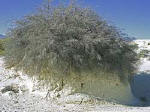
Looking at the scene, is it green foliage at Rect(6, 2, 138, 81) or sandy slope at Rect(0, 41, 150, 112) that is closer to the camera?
sandy slope at Rect(0, 41, 150, 112)

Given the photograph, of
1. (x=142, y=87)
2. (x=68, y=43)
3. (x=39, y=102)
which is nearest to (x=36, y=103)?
(x=39, y=102)

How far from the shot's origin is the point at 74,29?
356 inches

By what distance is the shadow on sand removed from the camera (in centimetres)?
1107

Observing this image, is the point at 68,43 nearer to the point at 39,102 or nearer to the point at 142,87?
the point at 39,102

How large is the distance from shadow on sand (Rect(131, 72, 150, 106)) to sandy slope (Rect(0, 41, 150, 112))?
2677 mm

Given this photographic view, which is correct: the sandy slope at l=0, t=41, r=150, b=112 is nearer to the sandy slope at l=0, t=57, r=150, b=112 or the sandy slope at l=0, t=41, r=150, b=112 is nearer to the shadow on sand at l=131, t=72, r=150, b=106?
the sandy slope at l=0, t=57, r=150, b=112

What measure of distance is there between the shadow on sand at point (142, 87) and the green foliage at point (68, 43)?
1615 mm

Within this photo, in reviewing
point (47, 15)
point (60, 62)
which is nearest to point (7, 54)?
point (47, 15)

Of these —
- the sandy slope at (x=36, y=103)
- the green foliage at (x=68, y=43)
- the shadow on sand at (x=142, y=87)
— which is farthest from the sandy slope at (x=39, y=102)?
the shadow on sand at (x=142, y=87)

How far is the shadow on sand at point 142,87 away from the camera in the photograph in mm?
11070

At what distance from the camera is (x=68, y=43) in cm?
875

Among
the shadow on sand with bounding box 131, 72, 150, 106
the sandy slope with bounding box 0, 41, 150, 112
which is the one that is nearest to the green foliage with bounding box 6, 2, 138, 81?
the sandy slope with bounding box 0, 41, 150, 112

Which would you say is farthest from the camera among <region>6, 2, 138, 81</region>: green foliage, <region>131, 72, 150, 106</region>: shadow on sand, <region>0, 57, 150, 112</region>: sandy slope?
<region>131, 72, 150, 106</region>: shadow on sand

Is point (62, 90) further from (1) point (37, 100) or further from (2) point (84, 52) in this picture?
(2) point (84, 52)
